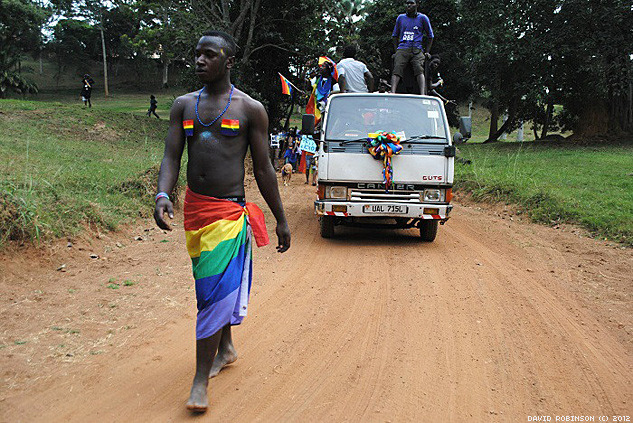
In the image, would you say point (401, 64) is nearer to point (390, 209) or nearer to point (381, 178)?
point (381, 178)

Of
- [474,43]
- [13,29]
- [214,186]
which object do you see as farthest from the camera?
[13,29]

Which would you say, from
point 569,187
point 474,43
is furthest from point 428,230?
point 474,43

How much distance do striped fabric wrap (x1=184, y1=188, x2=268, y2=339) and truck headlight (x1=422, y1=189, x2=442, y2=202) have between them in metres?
4.53

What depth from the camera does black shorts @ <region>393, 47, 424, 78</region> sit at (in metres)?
10.1

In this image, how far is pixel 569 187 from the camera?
11.3 metres

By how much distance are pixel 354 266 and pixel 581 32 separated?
59.7 ft

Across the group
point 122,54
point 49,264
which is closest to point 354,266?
point 49,264

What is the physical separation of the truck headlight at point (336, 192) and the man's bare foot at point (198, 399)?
4.60 meters

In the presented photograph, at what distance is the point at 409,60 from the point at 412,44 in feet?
0.98

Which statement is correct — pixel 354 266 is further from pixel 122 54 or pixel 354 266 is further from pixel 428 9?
pixel 122 54

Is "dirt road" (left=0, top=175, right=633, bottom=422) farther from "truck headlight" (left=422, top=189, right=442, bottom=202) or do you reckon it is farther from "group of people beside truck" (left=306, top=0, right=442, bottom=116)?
"group of people beside truck" (left=306, top=0, right=442, bottom=116)

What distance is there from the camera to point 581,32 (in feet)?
66.3

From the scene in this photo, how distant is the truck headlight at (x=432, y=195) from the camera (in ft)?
24.6

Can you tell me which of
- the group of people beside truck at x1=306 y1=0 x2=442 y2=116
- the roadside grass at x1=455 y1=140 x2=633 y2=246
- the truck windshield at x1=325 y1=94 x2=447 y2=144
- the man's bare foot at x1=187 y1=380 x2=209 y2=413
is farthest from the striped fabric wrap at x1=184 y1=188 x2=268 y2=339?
the group of people beside truck at x1=306 y1=0 x2=442 y2=116
